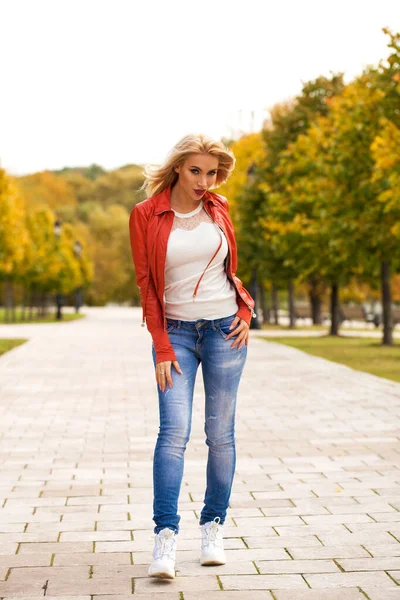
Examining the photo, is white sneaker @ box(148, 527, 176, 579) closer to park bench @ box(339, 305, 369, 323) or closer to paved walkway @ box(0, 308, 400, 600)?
paved walkway @ box(0, 308, 400, 600)

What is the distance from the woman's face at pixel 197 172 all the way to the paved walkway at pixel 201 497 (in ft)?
5.53

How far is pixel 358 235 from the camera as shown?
23406mm

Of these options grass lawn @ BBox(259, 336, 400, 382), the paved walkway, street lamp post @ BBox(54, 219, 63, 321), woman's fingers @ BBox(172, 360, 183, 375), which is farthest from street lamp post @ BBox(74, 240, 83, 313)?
woman's fingers @ BBox(172, 360, 183, 375)

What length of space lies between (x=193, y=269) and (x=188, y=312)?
191 mm

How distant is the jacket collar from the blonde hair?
50 millimetres

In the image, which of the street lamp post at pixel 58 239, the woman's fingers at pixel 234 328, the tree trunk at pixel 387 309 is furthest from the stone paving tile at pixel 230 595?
the street lamp post at pixel 58 239

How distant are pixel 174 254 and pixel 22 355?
16.1 metres

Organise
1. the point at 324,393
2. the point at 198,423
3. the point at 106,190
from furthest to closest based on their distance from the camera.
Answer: the point at 106,190 → the point at 324,393 → the point at 198,423

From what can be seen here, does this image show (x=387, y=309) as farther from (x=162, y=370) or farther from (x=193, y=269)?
(x=162, y=370)

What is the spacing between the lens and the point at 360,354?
20.8m

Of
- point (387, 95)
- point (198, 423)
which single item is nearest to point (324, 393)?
point (198, 423)

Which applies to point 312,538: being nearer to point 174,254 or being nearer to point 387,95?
point 174,254

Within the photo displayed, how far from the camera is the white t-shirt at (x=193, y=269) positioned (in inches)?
178

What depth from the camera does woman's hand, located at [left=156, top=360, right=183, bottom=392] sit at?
4.46 m
